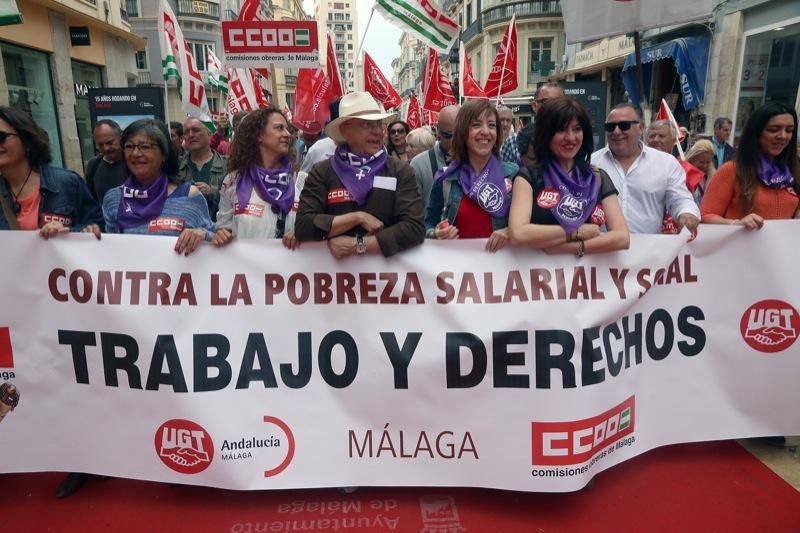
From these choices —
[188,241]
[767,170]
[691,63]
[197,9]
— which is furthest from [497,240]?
[197,9]

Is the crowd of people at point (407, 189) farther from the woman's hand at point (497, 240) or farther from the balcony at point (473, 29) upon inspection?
the balcony at point (473, 29)

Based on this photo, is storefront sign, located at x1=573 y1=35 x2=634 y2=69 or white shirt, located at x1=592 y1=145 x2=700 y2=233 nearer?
white shirt, located at x1=592 y1=145 x2=700 y2=233

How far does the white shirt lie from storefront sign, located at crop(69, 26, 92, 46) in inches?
652

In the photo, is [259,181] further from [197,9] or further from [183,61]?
[197,9]

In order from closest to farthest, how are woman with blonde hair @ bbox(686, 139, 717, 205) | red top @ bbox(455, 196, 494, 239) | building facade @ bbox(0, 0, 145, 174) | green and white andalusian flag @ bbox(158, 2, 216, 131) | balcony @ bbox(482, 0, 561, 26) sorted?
red top @ bbox(455, 196, 494, 239)
woman with blonde hair @ bbox(686, 139, 717, 205)
green and white andalusian flag @ bbox(158, 2, 216, 131)
building facade @ bbox(0, 0, 145, 174)
balcony @ bbox(482, 0, 561, 26)

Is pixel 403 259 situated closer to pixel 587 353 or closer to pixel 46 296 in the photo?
pixel 587 353

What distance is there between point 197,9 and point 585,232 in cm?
4350

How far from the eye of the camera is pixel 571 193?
110 inches

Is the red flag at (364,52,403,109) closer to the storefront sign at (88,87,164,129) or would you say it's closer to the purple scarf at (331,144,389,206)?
the storefront sign at (88,87,164,129)

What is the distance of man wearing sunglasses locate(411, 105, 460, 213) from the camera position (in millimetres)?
4145

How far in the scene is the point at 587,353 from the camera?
2.76m

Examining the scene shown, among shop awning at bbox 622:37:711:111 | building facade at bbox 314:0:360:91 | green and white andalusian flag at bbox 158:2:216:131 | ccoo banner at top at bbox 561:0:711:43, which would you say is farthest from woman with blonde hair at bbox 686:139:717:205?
Result: building facade at bbox 314:0:360:91

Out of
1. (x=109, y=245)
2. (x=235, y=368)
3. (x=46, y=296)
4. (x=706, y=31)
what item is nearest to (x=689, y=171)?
(x=235, y=368)

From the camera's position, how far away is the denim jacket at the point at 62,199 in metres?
3.13
